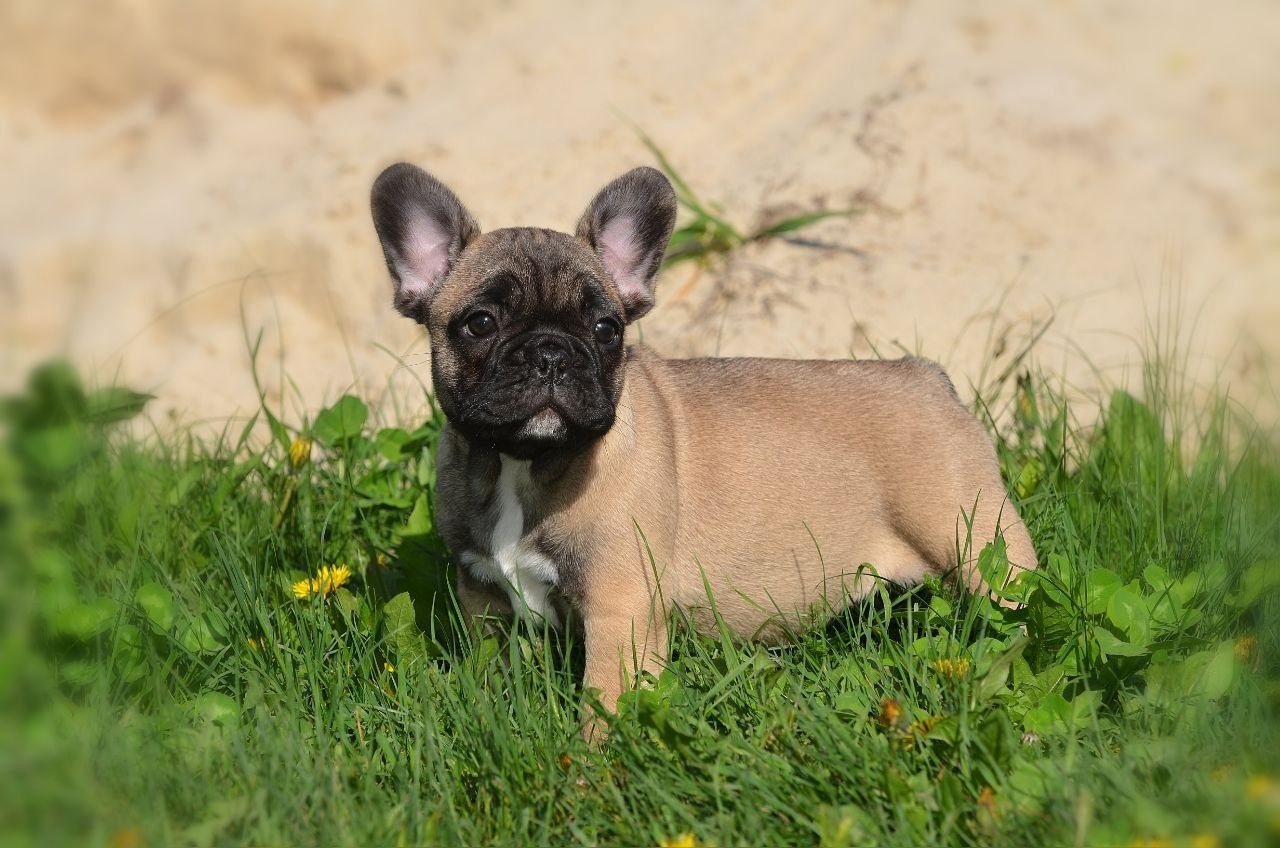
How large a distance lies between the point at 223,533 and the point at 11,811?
2.46 metres

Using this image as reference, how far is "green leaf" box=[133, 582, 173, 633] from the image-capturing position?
151 inches

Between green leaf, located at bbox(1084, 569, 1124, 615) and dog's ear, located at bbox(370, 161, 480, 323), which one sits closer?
green leaf, located at bbox(1084, 569, 1124, 615)

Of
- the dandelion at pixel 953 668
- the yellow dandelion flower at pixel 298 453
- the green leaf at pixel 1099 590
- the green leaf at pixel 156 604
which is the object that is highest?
the yellow dandelion flower at pixel 298 453

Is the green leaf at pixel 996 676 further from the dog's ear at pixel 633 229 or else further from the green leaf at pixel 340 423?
the green leaf at pixel 340 423

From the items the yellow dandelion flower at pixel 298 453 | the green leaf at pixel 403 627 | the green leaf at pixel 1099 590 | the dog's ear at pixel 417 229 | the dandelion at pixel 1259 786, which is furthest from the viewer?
the yellow dandelion flower at pixel 298 453

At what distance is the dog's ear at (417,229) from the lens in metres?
4.08

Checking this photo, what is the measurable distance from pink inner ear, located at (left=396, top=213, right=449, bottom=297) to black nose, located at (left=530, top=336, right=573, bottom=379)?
0.63 m

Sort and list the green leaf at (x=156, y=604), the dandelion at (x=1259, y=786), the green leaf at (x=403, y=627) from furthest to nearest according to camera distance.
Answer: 1. the green leaf at (x=403, y=627)
2. the green leaf at (x=156, y=604)
3. the dandelion at (x=1259, y=786)

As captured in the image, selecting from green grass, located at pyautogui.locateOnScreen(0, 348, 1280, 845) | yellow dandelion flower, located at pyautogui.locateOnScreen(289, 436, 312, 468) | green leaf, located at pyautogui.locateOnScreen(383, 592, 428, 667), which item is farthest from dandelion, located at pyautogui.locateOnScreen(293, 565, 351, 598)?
yellow dandelion flower, located at pyautogui.locateOnScreen(289, 436, 312, 468)

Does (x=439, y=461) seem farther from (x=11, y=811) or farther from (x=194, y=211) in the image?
(x=194, y=211)

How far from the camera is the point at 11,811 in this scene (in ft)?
6.72

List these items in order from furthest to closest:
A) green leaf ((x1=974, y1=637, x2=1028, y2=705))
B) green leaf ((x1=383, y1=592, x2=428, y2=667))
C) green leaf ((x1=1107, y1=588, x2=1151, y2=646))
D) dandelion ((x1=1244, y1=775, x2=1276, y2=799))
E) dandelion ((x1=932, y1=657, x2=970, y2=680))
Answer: green leaf ((x1=383, y1=592, x2=428, y2=667)) < green leaf ((x1=1107, y1=588, x2=1151, y2=646)) < dandelion ((x1=932, y1=657, x2=970, y2=680)) < green leaf ((x1=974, y1=637, x2=1028, y2=705)) < dandelion ((x1=1244, y1=775, x2=1276, y2=799))

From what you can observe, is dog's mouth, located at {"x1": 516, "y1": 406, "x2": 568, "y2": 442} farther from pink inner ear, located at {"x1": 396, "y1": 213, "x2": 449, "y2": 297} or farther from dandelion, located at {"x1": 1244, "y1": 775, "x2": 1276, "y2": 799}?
dandelion, located at {"x1": 1244, "y1": 775, "x2": 1276, "y2": 799}

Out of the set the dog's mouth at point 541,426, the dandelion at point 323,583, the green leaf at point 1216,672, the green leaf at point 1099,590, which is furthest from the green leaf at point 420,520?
the green leaf at point 1216,672
